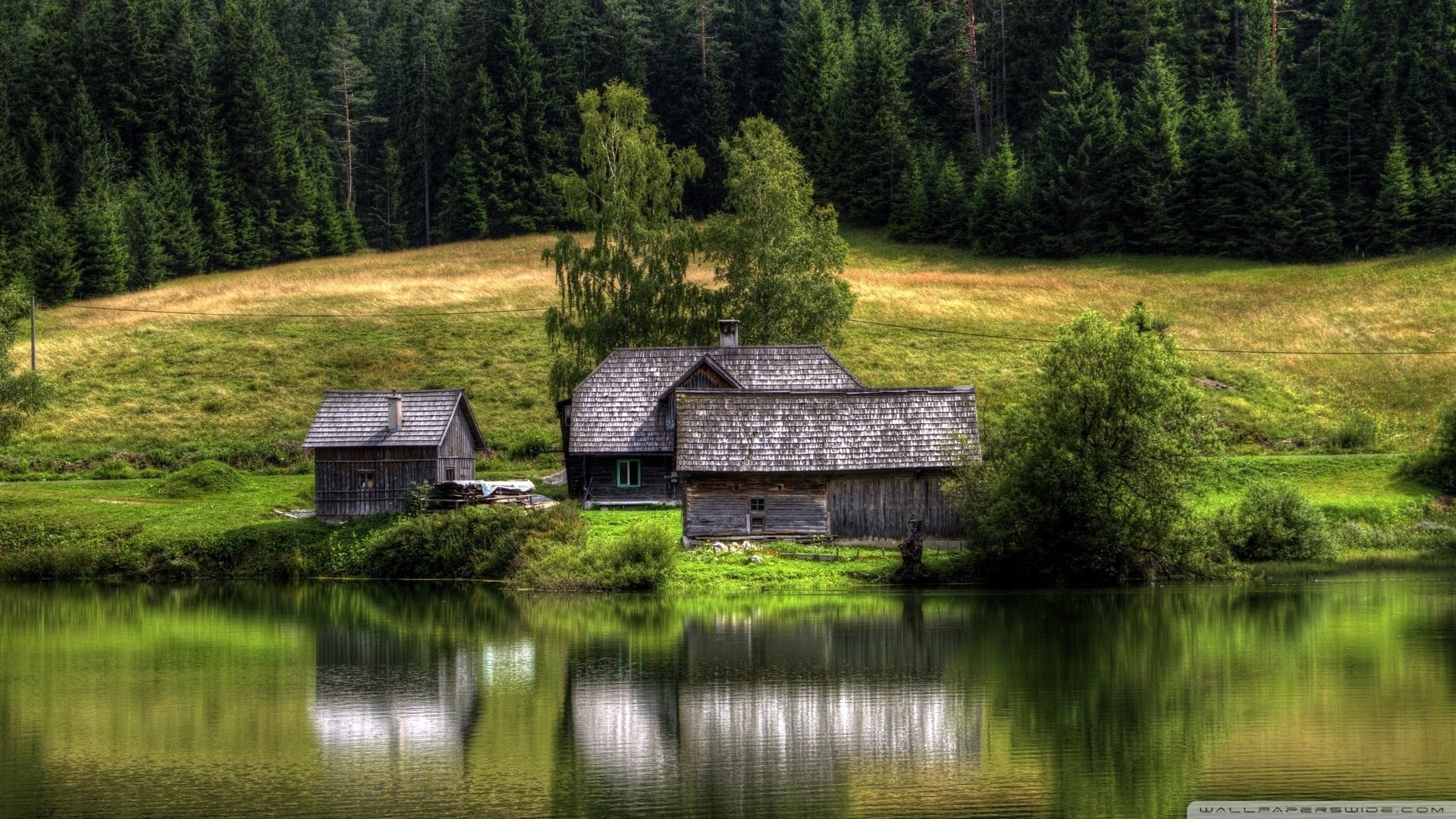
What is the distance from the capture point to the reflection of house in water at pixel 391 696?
24.3 m

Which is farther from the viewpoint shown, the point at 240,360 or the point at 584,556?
the point at 240,360

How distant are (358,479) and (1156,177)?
5741 centimetres

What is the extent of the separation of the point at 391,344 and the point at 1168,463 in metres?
44.9

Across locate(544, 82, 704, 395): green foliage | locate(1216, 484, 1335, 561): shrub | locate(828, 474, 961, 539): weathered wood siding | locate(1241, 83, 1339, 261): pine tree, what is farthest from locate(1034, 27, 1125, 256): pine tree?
locate(828, 474, 961, 539): weathered wood siding

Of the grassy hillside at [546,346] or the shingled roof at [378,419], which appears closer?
the shingled roof at [378,419]

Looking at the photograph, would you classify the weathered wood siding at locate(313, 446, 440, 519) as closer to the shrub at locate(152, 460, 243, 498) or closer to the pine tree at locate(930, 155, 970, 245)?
the shrub at locate(152, 460, 243, 498)

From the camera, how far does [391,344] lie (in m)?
75.2

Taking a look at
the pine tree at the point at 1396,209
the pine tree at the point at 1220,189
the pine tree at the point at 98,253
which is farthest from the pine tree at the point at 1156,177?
the pine tree at the point at 98,253

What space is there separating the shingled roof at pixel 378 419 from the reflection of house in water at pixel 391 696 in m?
14.7

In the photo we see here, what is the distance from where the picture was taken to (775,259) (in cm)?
6112

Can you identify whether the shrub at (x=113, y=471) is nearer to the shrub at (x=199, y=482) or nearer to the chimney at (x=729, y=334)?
the shrub at (x=199, y=482)

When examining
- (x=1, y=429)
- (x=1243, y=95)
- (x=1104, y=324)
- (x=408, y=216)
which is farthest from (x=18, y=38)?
(x=1104, y=324)

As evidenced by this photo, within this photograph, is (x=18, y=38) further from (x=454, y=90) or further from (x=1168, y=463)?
(x=1168, y=463)

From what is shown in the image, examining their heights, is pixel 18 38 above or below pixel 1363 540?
above
